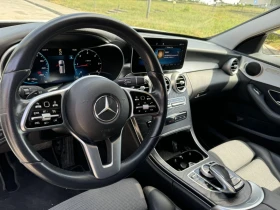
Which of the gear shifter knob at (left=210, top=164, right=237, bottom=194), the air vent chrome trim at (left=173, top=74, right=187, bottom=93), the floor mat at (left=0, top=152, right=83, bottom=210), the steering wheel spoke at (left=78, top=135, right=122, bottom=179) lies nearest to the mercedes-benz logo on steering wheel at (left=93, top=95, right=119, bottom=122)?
the steering wheel spoke at (left=78, top=135, right=122, bottom=179)

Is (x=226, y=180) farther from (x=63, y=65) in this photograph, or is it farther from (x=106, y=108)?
(x=63, y=65)

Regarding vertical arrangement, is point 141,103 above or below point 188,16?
below

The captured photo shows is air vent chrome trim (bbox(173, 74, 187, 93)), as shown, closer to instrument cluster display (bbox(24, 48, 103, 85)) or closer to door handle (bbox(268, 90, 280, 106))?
instrument cluster display (bbox(24, 48, 103, 85))

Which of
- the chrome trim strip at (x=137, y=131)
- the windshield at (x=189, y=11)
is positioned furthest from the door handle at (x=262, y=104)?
the chrome trim strip at (x=137, y=131)

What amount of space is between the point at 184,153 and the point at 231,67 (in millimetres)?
883

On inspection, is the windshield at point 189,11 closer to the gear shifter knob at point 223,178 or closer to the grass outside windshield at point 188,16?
the grass outside windshield at point 188,16

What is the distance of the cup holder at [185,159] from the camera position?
5.05 ft

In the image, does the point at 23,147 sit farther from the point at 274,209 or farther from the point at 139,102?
the point at 274,209

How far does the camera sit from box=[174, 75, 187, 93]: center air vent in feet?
5.59

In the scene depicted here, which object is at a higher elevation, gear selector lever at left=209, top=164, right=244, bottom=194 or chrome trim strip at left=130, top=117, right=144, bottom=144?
chrome trim strip at left=130, top=117, right=144, bottom=144

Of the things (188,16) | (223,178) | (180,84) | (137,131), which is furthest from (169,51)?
(188,16)

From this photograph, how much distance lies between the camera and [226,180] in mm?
1292

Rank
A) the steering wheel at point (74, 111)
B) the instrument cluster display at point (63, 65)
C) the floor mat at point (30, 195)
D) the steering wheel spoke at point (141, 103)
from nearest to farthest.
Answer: the steering wheel at point (74, 111) → the steering wheel spoke at point (141, 103) → the instrument cluster display at point (63, 65) → the floor mat at point (30, 195)

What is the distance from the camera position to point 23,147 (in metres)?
0.91
